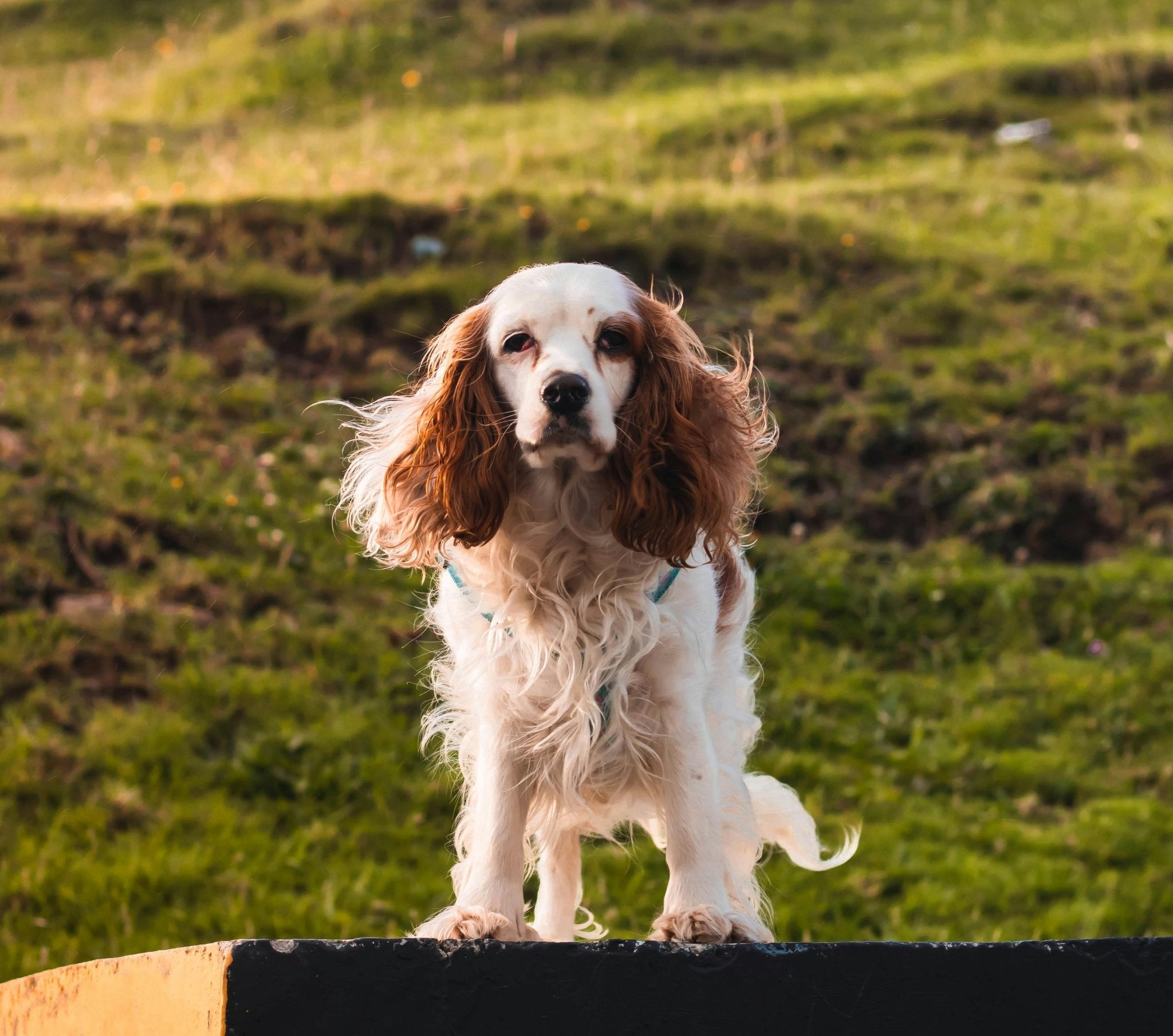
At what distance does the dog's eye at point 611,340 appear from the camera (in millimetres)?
3109

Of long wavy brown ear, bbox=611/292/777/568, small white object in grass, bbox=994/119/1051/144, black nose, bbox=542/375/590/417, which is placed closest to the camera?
black nose, bbox=542/375/590/417

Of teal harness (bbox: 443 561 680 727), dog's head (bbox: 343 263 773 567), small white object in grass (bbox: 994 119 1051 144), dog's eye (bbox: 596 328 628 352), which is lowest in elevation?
small white object in grass (bbox: 994 119 1051 144)

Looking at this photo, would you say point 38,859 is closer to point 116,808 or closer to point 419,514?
point 116,808

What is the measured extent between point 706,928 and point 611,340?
1262 mm

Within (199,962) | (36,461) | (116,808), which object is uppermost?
(199,962)

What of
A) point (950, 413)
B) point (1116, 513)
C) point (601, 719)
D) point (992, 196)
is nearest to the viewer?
point (601, 719)

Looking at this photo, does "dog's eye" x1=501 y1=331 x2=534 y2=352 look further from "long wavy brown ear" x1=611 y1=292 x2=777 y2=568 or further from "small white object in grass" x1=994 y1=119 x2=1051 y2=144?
"small white object in grass" x1=994 y1=119 x2=1051 y2=144

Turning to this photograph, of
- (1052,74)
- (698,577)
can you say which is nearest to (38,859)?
(698,577)

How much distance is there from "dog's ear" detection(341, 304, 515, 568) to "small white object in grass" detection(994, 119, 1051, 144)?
10.7 m

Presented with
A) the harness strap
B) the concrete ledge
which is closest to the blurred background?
the harness strap

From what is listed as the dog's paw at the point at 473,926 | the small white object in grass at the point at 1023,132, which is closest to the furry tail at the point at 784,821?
the dog's paw at the point at 473,926

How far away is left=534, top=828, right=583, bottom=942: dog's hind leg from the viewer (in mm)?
3809

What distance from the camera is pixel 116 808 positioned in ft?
18.3

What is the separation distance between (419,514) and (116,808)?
2.92 meters
